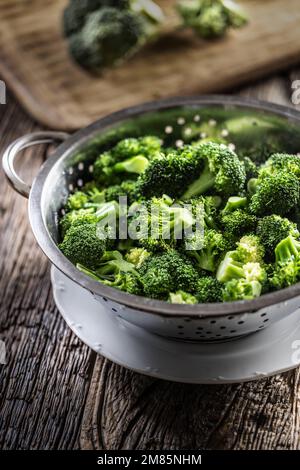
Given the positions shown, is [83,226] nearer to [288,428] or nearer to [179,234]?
[179,234]

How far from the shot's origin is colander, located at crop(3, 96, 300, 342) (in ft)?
5.05

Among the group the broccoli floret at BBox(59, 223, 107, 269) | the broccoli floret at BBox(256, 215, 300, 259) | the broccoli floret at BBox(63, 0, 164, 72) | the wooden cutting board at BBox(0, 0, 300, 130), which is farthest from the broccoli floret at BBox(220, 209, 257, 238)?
the broccoli floret at BBox(63, 0, 164, 72)

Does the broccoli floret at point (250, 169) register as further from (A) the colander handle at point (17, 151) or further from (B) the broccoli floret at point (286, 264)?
(A) the colander handle at point (17, 151)

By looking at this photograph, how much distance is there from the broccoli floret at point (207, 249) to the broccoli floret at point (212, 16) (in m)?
1.64

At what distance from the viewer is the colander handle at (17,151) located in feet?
6.31

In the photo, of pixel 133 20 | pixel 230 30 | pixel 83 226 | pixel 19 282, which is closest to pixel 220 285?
pixel 83 226

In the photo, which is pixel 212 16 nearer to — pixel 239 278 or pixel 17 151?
pixel 17 151

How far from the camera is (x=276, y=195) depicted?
1798mm

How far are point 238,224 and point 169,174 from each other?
266mm

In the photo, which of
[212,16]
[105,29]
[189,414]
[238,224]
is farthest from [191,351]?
[212,16]

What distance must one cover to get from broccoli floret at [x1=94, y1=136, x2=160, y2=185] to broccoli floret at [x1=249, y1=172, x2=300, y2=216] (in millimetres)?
418

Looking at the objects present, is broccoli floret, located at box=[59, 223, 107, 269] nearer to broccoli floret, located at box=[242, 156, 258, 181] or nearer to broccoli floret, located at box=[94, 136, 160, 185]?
broccoli floret, located at box=[94, 136, 160, 185]

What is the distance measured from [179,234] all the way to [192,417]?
0.50 meters

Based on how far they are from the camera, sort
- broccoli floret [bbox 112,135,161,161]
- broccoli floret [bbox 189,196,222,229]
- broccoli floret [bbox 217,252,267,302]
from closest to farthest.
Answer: broccoli floret [bbox 217,252,267,302], broccoli floret [bbox 189,196,222,229], broccoli floret [bbox 112,135,161,161]
